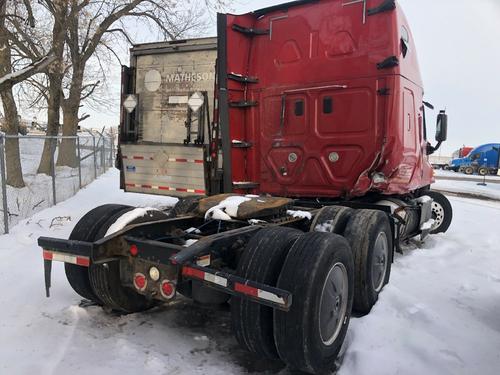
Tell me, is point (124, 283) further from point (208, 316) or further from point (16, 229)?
point (16, 229)

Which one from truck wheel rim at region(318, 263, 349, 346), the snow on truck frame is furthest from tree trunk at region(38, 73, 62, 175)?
truck wheel rim at region(318, 263, 349, 346)

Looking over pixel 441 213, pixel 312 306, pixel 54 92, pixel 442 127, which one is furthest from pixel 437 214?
pixel 54 92

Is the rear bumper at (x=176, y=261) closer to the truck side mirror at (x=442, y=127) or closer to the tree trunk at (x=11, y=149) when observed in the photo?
the truck side mirror at (x=442, y=127)

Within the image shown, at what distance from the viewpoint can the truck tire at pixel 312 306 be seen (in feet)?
9.84

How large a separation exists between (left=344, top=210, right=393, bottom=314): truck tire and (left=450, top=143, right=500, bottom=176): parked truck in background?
37127 millimetres

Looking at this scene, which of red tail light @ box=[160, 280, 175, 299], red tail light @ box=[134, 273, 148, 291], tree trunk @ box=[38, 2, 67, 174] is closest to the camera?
red tail light @ box=[160, 280, 175, 299]

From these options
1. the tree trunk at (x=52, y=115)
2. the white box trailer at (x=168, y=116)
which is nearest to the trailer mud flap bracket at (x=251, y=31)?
the white box trailer at (x=168, y=116)

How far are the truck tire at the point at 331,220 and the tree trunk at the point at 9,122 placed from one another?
21.8 ft

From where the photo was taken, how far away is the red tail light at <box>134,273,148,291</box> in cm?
365

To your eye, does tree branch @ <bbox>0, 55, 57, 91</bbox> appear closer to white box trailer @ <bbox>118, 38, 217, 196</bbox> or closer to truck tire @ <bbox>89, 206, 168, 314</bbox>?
white box trailer @ <bbox>118, 38, 217, 196</bbox>

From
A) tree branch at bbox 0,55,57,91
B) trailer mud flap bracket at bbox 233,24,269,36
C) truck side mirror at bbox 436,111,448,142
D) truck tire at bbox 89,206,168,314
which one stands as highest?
trailer mud flap bracket at bbox 233,24,269,36

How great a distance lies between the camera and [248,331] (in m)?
3.14

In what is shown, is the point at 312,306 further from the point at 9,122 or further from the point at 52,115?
the point at 52,115

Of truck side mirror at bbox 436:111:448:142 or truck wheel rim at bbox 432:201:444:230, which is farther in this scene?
truck wheel rim at bbox 432:201:444:230
